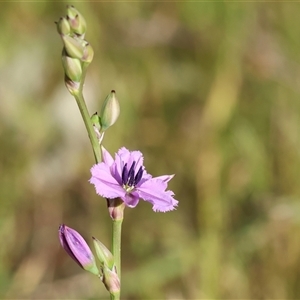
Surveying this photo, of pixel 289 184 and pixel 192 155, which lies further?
pixel 192 155

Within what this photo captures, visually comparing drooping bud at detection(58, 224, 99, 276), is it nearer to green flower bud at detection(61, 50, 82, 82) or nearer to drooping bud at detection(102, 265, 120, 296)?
drooping bud at detection(102, 265, 120, 296)

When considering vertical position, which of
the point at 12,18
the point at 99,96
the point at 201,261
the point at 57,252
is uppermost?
the point at 12,18

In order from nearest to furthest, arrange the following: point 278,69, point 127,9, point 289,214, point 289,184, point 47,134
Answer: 1. point 289,214
2. point 289,184
3. point 278,69
4. point 47,134
5. point 127,9

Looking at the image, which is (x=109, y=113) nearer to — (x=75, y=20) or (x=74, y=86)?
(x=74, y=86)

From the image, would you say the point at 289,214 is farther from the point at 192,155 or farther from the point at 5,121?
the point at 5,121

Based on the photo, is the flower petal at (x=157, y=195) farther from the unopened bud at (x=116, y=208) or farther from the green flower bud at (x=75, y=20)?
the green flower bud at (x=75, y=20)

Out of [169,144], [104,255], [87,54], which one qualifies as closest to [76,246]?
[104,255]

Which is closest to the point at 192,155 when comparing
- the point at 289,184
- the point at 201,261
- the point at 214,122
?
the point at 214,122
